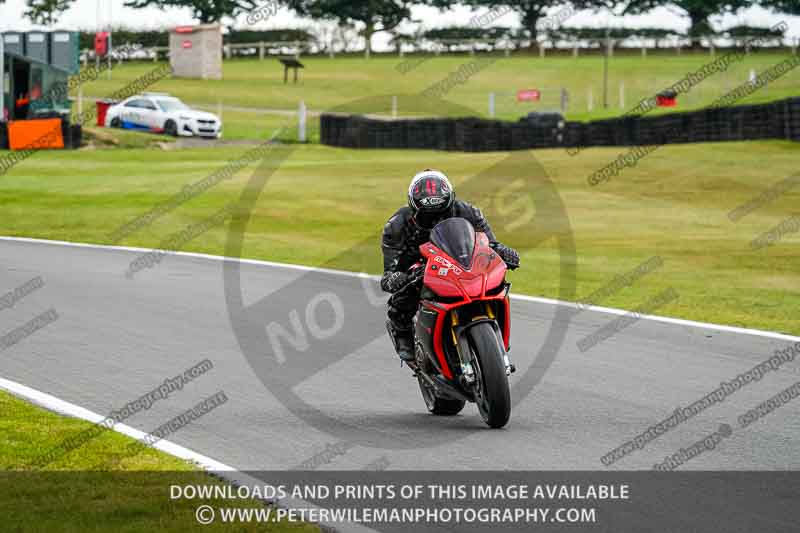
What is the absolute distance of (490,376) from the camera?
7922 millimetres

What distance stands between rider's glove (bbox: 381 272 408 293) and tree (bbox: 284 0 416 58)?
260ft

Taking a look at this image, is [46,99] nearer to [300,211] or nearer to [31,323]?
[300,211]

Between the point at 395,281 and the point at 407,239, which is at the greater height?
the point at 407,239

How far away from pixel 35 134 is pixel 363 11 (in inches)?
2099

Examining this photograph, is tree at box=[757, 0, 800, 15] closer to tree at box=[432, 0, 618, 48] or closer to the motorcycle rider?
tree at box=[432, 0, 618, 48]

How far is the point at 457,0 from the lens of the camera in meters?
90.6

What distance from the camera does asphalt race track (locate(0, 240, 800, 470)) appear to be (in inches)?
300

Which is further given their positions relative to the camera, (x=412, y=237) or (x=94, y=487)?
(x=412, y=237)

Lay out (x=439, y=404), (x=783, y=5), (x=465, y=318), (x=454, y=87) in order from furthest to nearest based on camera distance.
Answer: (x=783, y=5), (x=454, y=87), (x=439, y=404), (x=465, y=318)

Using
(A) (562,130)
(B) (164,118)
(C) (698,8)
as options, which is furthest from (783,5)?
(B) (164,118)

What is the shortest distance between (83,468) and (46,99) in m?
37.4

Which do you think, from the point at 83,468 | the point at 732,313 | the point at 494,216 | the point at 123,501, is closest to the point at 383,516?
the point at 123,501

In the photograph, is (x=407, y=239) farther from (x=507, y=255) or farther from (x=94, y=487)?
(x=94, y=487)

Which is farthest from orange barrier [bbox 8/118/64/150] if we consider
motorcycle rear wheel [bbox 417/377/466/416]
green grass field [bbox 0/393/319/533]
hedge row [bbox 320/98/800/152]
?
motorcycle rear wheel [bbox 417/377/466/416]
